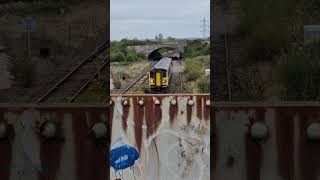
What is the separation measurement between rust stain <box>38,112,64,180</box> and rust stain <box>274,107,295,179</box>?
0.88 meters

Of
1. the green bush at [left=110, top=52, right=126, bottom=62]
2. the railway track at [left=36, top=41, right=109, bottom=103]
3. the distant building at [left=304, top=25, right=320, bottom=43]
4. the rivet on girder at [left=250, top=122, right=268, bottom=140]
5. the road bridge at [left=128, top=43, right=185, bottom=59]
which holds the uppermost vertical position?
the road bridge at [left=128, top=43, right=185, bottom=59]

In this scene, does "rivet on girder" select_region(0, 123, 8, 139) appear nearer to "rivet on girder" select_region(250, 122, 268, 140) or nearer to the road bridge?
"rivet on girder" select_region(250, 122, 268, 140)

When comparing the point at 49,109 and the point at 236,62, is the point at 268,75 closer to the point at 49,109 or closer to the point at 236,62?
the point at 236,62

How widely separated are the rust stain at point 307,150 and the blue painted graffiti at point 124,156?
22.2ft

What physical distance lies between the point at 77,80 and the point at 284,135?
890mm

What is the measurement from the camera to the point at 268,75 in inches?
73.0

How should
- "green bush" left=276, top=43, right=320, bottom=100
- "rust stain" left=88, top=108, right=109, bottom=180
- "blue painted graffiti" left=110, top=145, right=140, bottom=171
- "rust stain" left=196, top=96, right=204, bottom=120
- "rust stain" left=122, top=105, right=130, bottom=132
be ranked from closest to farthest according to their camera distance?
"green bush" left=276, top=43, right=320, bottom=100, "rust stain" left=88, top=108, right=109, bottom=180, "rust stain" left=196, top=96, right=204, bottom=120, "rust stain" left=122, top=105, right=130, bottom=132, "blue painted graffiti" left=110, top=145, right=140, bottom=171

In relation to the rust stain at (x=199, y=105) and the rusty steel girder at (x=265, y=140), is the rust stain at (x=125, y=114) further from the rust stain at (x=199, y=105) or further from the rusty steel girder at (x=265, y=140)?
the rusty steel girder at (x=265, y=140)

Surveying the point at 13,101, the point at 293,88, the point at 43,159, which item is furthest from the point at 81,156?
the point at 293,88

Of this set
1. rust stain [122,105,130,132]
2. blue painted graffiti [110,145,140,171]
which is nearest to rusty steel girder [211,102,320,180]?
rust stain [122,105,130,132]

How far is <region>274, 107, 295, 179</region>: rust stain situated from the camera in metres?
1.86

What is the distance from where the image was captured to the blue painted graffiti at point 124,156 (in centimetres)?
868

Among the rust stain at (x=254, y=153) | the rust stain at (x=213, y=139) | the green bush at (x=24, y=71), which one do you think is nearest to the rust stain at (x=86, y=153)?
the green bush at (x=24, y=71)

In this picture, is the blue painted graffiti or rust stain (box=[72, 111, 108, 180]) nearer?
rust stain (box=[72, 111, 108, 180])
